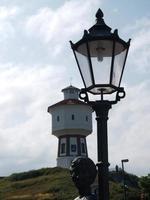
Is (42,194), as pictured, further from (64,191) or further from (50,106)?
(50,106)

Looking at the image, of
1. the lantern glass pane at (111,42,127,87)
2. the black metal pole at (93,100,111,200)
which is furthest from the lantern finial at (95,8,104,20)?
the black metal pole at (93,100,111,200)

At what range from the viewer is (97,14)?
5973mm

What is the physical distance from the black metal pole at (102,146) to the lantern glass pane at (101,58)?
35 cm

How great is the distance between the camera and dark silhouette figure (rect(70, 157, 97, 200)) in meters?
4.94

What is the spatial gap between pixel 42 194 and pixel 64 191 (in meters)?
2.19

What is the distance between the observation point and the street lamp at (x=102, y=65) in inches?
215

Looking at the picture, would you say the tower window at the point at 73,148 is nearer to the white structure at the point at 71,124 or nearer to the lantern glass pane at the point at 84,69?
the white structure at the point at 71,124

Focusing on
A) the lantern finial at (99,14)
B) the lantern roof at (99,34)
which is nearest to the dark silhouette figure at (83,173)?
the lantern roof at (99,34)

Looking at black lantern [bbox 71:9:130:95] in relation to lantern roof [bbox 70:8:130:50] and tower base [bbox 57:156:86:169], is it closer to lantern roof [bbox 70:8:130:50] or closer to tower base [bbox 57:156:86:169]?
lantern roof [bbox 70:8:130:50]

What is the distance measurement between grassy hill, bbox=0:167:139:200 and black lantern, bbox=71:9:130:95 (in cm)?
4232

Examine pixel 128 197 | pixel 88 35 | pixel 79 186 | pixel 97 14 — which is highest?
pixel 128 197

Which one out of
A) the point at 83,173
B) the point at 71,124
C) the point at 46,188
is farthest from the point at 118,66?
the point at 71,124

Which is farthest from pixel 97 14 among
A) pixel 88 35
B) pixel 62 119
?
pixel 62 119

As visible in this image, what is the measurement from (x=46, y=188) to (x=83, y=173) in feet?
171
